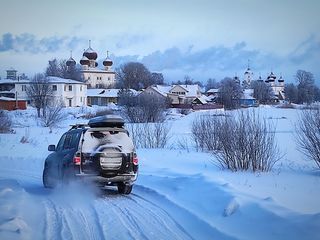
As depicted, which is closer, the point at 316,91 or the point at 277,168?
the point at 277,168

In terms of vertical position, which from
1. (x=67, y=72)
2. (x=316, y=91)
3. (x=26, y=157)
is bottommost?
(x=26, y=157)

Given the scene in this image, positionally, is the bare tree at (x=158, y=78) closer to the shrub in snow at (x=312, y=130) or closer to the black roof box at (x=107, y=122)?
the shrub in snow at (x=312, y=130)

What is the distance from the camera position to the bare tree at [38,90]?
208 feet

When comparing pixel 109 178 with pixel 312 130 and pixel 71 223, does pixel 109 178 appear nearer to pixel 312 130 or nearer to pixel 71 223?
pixel 71 223

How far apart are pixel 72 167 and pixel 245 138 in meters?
6.73

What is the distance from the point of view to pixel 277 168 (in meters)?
16.8

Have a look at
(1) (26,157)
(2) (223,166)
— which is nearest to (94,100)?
(1) (26,157)

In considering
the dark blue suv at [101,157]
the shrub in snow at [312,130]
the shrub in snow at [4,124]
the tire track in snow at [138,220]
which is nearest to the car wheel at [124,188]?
the dark blue suv at [101,157]

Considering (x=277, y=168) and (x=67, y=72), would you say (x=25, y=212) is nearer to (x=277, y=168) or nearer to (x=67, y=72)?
(x=277, y=168)

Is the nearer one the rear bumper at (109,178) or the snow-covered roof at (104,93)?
the rear bumper at (109,178)

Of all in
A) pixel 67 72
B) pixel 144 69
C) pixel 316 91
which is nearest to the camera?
pixel 316 91

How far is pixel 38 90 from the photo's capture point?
65750 millimetres

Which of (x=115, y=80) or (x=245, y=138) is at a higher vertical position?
(x=115, y=80)

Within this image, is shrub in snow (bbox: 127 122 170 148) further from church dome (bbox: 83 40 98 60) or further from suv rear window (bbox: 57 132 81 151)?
church dome (bbox: 83 40 98 60)
